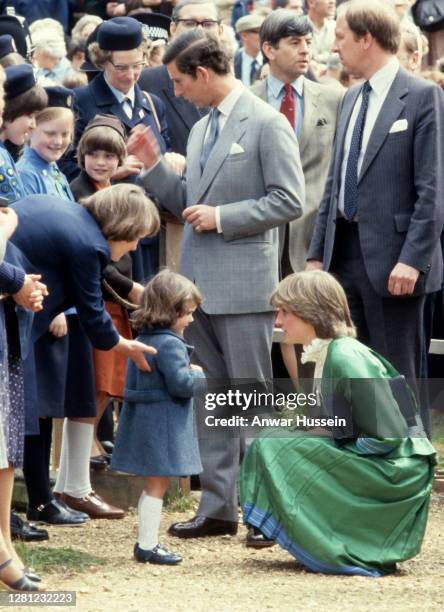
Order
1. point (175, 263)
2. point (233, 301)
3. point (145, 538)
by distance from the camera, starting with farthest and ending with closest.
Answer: point (175, 263) → point (233, 301) → point (145, 538)

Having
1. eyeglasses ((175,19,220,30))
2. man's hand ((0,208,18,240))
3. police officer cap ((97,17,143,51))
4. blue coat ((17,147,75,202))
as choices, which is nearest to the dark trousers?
blue coat ((17,147,75,202))

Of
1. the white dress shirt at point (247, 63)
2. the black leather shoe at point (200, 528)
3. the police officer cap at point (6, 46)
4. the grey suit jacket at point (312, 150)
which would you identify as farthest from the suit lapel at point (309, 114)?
the white dress shirt at point (247, 63)

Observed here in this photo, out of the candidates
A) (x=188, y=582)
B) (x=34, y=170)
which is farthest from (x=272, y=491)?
(x=34, y=170)

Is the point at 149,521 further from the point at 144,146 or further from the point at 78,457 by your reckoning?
the point at 144,146

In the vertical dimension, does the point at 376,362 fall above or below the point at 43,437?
above

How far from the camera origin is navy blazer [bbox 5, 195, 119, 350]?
5.82 m

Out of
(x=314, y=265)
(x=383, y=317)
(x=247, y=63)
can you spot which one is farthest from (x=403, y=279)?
(x=247, y=63)

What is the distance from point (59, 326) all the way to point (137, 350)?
76cm

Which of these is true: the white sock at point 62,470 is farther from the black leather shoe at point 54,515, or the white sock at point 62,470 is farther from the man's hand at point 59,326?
the man's hand at point 59,326

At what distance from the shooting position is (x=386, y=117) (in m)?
6.75

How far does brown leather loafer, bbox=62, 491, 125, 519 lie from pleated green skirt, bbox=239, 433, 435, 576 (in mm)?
1210

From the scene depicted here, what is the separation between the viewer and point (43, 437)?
22.0 ft

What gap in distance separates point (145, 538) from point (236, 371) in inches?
39.7

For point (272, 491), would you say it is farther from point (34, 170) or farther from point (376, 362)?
point (34, 170)
